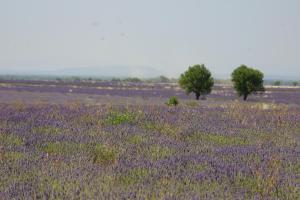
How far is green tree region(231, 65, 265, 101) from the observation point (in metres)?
44.6

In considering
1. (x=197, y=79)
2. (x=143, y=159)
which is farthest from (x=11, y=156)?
(x=197, y=79)

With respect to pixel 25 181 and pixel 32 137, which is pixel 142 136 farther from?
pixel 25 181

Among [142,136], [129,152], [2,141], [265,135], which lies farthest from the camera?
[265,135]

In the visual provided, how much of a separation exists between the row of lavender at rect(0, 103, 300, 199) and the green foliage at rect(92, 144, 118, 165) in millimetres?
14

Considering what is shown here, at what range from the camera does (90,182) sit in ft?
15.0

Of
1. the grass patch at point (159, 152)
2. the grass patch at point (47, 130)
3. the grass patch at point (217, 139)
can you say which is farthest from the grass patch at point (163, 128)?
the grass patch at point (47, 130)

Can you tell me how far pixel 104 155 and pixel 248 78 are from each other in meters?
40.3

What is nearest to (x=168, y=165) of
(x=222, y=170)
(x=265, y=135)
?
(x=222, y=170)

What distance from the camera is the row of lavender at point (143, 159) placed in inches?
174

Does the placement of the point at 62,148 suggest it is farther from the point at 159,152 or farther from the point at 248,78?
the point at 248,78

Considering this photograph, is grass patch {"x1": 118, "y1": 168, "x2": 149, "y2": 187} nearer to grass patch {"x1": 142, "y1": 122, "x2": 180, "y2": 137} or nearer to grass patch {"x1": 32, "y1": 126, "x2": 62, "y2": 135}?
grass patch {"x1": 142, "y1": 122, "x2": 180, "y2": 137}

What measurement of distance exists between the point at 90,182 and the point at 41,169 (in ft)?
2.93

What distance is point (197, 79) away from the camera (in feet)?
142

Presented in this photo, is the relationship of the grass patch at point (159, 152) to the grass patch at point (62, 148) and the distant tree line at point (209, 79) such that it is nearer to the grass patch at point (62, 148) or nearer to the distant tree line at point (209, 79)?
the grass patch at point (62, 148)
